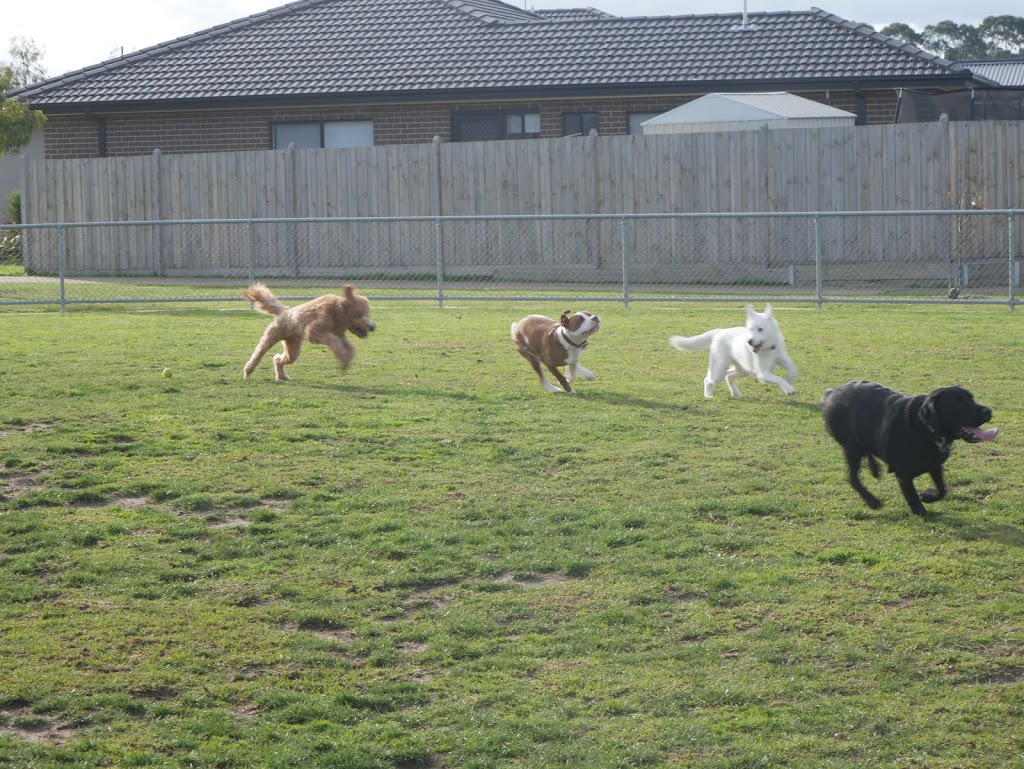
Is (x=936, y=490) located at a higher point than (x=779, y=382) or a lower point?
lower

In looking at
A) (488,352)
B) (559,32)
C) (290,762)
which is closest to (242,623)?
(290,762)

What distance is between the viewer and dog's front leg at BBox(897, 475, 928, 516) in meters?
6.64

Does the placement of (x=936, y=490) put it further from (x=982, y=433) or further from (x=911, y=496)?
(x=982, y=433)

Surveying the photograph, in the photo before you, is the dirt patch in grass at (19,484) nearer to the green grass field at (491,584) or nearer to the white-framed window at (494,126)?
the green grass field at (491,584)

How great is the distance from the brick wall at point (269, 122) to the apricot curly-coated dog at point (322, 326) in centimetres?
1576

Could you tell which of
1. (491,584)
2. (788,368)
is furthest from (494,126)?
(491,584)

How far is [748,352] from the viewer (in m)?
9.73

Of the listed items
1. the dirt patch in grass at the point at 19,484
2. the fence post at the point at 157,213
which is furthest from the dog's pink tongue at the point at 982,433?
the fence post at the point at 157,213

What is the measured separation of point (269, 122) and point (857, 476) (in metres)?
22.4

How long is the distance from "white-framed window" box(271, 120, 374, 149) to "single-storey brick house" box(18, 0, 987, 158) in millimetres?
28

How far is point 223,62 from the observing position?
1128 inches

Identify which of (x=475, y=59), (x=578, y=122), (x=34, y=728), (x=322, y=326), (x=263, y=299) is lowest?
(x=34, y=728)

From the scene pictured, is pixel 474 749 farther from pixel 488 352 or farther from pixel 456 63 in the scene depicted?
pixel 456 63

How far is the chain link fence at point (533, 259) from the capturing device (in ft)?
61.0
